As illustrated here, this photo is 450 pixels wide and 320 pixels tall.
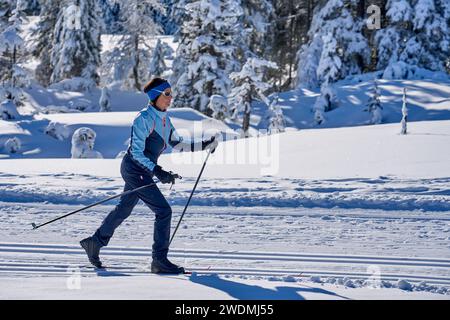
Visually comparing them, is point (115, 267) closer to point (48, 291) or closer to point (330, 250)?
point (48, 291)

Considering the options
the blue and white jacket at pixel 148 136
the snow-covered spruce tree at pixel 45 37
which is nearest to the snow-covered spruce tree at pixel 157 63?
the snow-covered spruce tree at pixel 45 37

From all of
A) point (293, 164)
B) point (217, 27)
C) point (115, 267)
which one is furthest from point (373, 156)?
point (217, 27)

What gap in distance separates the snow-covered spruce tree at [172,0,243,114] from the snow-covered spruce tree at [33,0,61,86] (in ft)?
47.7

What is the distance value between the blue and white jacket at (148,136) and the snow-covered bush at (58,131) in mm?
15911

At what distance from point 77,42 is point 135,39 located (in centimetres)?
365

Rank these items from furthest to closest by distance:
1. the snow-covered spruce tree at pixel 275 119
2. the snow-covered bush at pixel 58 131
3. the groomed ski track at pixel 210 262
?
the snow-covered spruce tree at pixel 275 119 → the snow-covered bush at pixel 58 131 → the groomed ski track at pixel 210 262

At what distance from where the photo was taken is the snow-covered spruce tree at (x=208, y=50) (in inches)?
1022

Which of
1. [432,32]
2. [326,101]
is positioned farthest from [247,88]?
[432,32]

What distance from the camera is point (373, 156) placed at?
12508 millimetres

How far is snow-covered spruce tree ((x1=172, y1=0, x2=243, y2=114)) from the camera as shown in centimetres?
2597

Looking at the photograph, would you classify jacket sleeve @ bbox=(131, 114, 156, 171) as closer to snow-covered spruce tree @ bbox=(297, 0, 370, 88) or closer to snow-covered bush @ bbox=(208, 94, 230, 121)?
snow-covered bush @ bbox=(208, 94, 230, 121)

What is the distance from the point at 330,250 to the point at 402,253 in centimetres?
73

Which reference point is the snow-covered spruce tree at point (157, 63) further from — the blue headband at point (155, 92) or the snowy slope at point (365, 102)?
the blue headband at point (155, 92)

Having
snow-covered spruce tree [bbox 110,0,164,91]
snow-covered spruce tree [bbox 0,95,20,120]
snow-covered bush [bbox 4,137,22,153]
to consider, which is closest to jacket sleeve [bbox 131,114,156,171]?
snow-covered bush [bbox 4,137,22,153]
